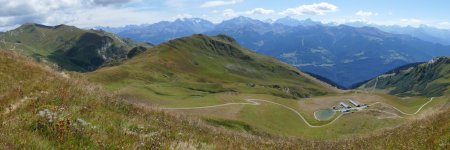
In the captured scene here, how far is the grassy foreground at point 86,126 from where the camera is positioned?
947 centimetres

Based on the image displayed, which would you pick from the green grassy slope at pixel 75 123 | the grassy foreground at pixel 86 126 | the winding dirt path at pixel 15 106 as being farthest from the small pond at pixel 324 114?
the winding dirt path at pixel 15 106

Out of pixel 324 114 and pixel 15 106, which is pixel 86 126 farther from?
pixel 324 114

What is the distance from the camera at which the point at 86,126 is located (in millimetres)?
10711

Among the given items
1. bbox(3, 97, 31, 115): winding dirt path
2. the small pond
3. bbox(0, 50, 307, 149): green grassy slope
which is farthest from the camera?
the small pond

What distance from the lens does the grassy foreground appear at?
31.1ft

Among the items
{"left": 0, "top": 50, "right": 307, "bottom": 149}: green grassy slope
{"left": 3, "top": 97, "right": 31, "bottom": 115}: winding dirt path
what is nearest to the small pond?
{"left": 0, "top": 50, "right": 307, "bottom": 149}: green grassy slope

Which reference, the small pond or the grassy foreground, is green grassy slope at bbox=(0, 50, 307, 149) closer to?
the grassy foreground

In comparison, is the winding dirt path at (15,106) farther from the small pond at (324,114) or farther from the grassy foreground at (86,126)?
the small pond at (324,114)

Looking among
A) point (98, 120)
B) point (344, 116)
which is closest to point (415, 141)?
point (98, 120)

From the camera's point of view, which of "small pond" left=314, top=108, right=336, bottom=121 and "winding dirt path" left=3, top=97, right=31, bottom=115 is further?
"small pond" left=314, top=108, right=336, bottom=121

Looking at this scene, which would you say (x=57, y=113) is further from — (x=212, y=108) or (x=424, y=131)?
(x=212, y=108)

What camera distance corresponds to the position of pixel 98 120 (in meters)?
12.1

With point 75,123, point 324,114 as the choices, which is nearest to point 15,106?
point 75,123

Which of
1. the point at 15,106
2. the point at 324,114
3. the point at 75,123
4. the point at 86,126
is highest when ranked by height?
the point at 75,123
